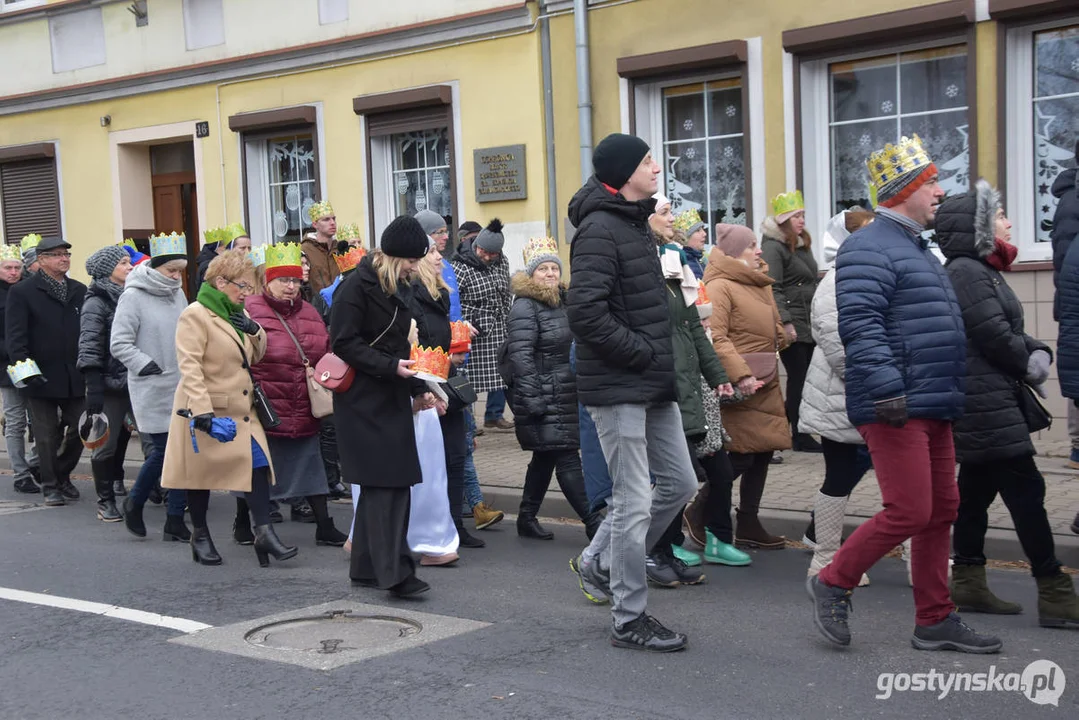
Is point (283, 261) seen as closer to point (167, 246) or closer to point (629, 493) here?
point (167, 246)

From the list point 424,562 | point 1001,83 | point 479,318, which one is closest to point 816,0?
point 1001,83

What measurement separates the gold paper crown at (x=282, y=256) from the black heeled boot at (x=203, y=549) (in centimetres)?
167

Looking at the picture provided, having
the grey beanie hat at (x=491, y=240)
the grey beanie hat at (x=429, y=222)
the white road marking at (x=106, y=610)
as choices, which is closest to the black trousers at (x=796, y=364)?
the grey beanie hat at (x=491, y=240)

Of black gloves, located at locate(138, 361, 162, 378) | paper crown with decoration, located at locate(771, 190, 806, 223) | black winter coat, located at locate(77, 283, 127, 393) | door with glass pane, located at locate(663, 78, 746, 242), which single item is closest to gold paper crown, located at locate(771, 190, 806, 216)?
paper crown with decoration, located at locate(771, 190, 806, 223)

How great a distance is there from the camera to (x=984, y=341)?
582 centimetres

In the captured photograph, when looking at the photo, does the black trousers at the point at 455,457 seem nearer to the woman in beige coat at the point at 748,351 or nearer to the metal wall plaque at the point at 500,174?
the woman in beige coat at the point at 748,351

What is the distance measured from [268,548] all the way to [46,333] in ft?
12.6

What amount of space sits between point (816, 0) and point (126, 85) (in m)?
9.90

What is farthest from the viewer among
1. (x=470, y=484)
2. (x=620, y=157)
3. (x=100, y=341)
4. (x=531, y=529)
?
(x=100, y=341)

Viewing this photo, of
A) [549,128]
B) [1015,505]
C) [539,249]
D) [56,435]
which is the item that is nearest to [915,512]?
[1015,505]

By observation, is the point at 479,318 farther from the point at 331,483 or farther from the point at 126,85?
the point at 126,85

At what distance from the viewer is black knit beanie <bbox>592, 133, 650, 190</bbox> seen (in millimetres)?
5645

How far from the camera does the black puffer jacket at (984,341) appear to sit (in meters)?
5.83

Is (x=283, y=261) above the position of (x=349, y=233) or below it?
below
